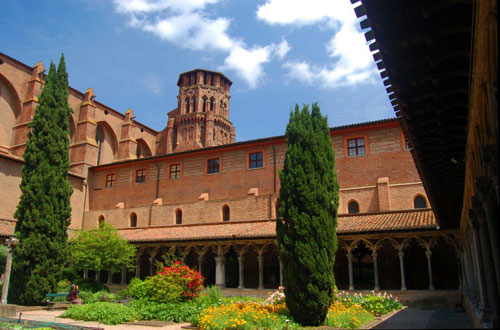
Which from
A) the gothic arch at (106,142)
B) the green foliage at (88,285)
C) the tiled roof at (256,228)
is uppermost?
the gothic arch at (106,142)

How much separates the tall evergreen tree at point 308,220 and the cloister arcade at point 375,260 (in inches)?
219

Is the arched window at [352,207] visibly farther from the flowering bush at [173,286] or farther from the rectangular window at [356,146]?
the flowering bush at [173,286]

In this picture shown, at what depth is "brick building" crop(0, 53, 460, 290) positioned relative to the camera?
2109 centimetres

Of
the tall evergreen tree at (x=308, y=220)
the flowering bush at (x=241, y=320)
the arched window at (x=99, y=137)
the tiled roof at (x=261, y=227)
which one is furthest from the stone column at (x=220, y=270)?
the arched window at (x=99, y=137)

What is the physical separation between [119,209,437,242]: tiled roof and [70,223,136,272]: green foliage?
1.54 meters

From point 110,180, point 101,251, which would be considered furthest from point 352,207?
point 110,180

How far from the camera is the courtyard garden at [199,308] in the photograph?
41.0ft

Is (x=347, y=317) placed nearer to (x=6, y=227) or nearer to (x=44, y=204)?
(x=44, y=204)

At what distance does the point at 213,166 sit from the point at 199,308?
15.8 metres

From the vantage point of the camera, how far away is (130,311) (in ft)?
50.1

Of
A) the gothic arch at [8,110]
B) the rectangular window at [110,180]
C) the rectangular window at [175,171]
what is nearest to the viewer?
the rectangular window at [175,171]

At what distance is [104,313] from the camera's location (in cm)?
1505

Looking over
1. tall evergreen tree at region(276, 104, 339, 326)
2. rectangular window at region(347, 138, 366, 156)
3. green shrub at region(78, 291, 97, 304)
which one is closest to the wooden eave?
tall evergreen tree at region(276, 104, 339, 326)

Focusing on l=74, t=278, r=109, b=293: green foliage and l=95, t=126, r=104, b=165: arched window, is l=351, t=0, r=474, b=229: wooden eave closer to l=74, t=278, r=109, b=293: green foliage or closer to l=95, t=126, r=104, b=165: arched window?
l=74, t=278, r=109, b=293: green foliage
